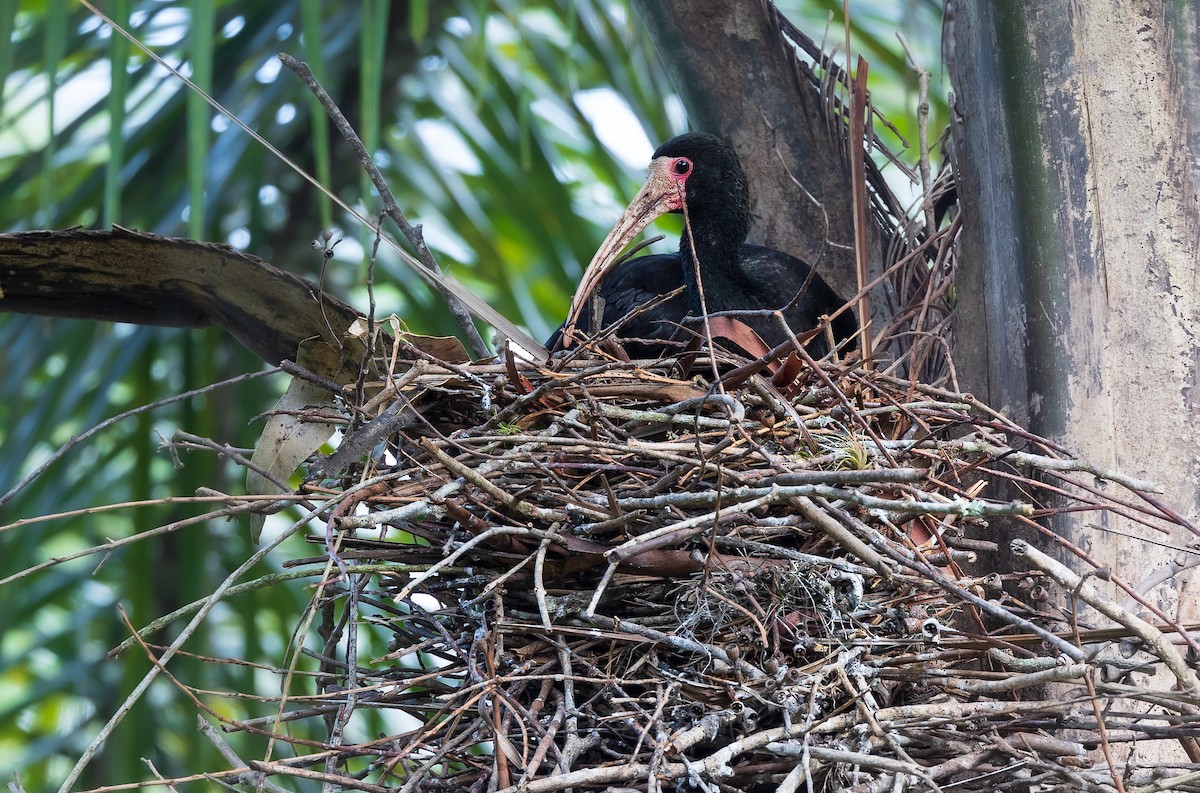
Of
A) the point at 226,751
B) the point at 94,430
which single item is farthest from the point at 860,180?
the point at 226,751

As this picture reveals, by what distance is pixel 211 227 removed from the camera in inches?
180

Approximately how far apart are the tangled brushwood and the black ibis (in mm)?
872

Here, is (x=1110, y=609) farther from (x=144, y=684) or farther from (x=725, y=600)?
(x=144, y=684)

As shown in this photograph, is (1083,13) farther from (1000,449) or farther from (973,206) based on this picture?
(1000,449)

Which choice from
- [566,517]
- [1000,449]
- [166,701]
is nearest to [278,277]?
[566,517]

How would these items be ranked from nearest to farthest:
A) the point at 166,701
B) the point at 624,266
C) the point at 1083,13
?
1. the point at 1083,13
2. the point at 624,266
3. the point at 166,701

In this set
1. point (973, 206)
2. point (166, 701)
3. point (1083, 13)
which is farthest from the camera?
point (166, 701)

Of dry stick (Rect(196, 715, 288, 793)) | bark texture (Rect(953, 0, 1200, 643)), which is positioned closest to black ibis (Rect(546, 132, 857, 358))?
bark texture (Rect(953, 0, 1200, 643))

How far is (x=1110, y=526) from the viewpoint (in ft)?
6.22

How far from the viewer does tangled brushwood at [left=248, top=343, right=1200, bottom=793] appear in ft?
5.12

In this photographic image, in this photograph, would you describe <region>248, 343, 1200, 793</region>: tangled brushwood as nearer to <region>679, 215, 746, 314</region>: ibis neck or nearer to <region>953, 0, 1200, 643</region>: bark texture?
<region>953, 0, 1200, 643</region>: bark texture

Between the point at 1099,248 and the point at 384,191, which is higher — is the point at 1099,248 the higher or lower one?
the lower one

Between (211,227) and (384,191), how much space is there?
9.42 ft

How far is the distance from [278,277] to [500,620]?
780mm
